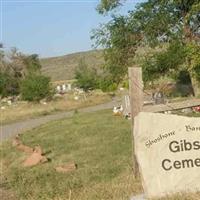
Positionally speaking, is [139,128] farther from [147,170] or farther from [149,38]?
[149,38]

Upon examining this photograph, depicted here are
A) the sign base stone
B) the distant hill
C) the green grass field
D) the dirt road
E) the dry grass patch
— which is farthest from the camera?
the distant hill

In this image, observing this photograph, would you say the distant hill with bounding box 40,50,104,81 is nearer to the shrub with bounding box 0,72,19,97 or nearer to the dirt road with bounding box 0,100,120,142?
the shrub with bounding box 0,72,19,97

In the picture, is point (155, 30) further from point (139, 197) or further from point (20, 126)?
point (139, 197)

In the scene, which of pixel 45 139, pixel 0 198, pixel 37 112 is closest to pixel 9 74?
pixel 37 112

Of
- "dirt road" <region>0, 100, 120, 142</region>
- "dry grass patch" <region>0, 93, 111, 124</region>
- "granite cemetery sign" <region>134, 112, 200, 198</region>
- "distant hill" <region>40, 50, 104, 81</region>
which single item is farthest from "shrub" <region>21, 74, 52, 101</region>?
"distant hill" <region>40, 50, 104, 81</region>

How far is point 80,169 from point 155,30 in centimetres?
1970

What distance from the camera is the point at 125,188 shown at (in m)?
9.21

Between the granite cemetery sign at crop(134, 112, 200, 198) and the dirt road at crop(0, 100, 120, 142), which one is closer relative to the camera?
the granite cemetery sign at crop(134, 112, 200, 198)

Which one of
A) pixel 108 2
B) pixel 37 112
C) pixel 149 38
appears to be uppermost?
pixel 108 2

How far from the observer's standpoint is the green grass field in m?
9.70

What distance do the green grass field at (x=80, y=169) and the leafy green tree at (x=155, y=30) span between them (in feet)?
33.8

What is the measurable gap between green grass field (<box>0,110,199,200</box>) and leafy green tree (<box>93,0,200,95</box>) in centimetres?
1030

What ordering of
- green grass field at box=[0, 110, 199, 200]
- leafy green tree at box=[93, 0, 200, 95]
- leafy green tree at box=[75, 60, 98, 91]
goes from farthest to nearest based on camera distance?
leafy green tree at box=[75, 60, 98, 91], leafy green tree at box=[93, 0, 200, 95], green grass field at box=[0, 110, 199, 200]

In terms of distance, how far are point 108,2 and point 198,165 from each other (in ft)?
86.8
